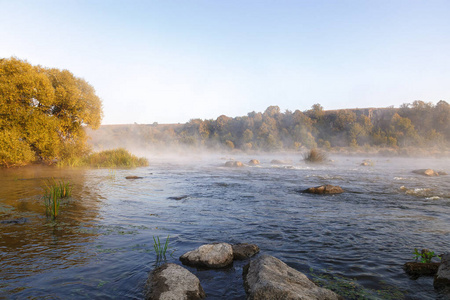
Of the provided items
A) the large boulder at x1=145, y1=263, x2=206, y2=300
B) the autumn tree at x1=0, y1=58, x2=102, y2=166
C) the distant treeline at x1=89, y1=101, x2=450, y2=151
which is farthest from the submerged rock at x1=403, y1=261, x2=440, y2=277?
the distant treeline at x1=89, y1=101, x2=450, y2=151

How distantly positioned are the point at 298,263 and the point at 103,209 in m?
6.54

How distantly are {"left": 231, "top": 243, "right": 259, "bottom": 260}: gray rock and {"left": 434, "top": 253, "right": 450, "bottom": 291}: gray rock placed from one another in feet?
9.68

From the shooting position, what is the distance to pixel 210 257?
4.58m

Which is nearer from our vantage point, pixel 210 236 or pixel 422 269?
pixel 422 269

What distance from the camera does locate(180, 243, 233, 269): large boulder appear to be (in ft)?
14.9

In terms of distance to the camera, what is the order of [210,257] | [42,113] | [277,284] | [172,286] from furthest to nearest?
[42,113] → [210,257] → [172,286] → [277,284]

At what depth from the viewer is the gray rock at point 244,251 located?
4914 millimetres

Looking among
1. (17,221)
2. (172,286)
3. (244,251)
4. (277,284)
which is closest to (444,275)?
(277,284)

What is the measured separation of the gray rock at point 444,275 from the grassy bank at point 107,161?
2411cm

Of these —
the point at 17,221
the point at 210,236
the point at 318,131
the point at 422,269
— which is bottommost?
the point at 210,236

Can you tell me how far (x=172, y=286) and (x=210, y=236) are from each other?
8.77ft

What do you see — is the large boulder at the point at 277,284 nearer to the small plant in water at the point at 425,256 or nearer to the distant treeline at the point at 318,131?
the small plant in water at the point at 425,256

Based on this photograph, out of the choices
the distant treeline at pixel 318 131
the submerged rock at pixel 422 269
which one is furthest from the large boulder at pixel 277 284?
the distant treeline at pixel 318 131

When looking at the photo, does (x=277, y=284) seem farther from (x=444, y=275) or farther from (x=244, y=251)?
(x=444, y=275)
